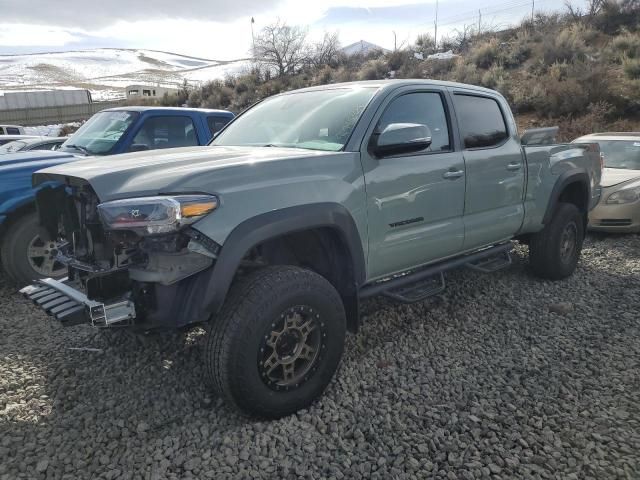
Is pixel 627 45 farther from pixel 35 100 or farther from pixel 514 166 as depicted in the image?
pixel 35 100

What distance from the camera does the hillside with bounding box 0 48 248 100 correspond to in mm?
84562

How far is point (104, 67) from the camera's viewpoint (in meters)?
109

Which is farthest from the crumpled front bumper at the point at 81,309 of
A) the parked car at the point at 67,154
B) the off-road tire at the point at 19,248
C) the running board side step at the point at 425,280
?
the off-road tire at the point at 19,248

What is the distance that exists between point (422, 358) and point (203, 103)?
1010 inches

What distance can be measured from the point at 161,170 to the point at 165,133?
3.84m

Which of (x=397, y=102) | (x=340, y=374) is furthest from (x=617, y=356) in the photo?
(x=397, y=102)

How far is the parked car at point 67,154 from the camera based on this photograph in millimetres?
4578

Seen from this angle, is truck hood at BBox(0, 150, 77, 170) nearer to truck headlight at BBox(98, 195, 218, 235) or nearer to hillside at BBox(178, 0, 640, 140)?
truck headlight at BBox(98, 195, 218, 235)

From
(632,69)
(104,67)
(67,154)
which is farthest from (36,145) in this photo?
Result: (104,67)

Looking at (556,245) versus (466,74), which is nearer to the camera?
(556,245)

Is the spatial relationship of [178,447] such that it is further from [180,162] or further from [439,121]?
[439,121]

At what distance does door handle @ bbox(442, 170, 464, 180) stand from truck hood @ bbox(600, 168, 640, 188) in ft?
15.0

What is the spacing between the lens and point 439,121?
3945 millimetres

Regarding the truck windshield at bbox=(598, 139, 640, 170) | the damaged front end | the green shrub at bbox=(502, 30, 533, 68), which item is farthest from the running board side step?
the green shrub at bbox=(502, 30, 533, 68)
